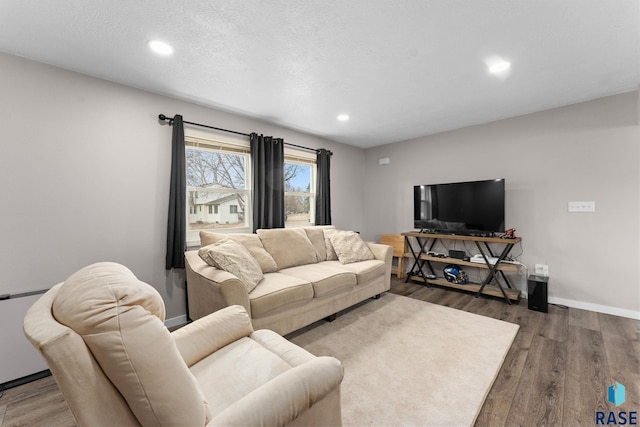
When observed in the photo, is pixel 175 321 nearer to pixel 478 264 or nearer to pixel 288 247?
pixel 288 247

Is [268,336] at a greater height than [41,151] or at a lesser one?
lesser

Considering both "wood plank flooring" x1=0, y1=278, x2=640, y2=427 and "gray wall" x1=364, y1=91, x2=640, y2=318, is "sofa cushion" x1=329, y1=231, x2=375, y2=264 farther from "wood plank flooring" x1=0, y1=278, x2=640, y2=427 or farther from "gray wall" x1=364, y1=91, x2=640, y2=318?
"gray wall" x1=364, y1=91, x2=640, y2=318

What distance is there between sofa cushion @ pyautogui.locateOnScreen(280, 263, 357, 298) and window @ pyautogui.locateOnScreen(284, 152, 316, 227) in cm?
123

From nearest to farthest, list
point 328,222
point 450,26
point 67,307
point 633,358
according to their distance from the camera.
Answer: point 67,307, point 450,26, point 633,358, point 328,222

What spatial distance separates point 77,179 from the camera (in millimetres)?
2248

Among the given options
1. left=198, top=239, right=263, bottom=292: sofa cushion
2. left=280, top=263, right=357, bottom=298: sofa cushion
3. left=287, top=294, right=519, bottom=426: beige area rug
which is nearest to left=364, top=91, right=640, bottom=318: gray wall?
left=287, top=294, right=519, bottom=426: beige area rug

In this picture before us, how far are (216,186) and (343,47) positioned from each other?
2148 millimetres

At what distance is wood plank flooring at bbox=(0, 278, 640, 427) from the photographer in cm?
155

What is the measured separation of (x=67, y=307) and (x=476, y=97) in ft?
11.9

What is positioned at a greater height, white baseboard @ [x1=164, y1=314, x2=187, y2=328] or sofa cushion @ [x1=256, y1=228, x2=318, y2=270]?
sofa cushion @ [x1=256, y1=228, x2=318, y2=270]

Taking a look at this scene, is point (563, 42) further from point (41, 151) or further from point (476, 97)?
point (41, 151)

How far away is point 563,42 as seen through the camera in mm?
1940

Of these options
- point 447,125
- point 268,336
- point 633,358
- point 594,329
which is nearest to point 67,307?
point 268,336

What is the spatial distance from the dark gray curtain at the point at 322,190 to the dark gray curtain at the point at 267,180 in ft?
2.64
